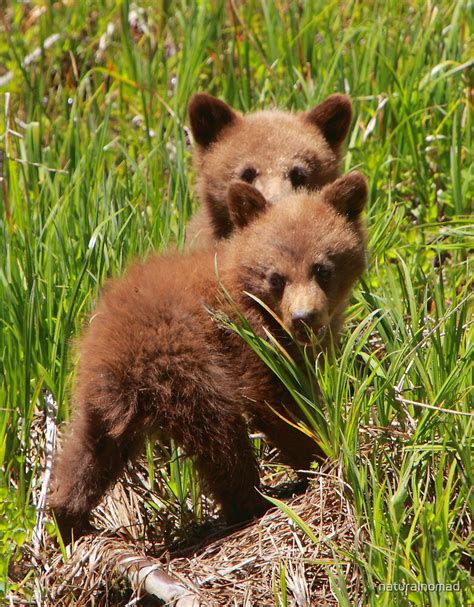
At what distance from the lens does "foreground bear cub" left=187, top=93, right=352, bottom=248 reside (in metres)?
6.14

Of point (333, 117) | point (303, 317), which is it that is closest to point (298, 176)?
point (333, 117)

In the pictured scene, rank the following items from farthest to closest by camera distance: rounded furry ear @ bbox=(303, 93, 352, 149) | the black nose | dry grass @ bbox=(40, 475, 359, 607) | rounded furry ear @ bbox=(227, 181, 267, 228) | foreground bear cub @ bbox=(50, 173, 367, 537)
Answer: rounded furry ear @ bbox=(303, 93, 352, 149), rounded furry ear @ bbox=(227, 181, 267, 228), the black nose, foreground bear cub @ bbox=(50, 173, 367, 537), dry grass @ bbox=(40, 475, 359, 607)

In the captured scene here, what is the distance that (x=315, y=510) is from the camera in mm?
4016

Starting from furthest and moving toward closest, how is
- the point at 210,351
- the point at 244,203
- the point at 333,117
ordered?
the point at 333,117 → the point at 244,203 → the point at 210,351

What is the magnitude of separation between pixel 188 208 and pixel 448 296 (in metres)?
1.66

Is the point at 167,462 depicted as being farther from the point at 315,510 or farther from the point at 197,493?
the point at 315,510

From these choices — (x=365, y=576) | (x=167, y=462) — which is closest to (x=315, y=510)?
(x=365, y=576)

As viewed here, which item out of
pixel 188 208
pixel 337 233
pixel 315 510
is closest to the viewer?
pixel 315 510

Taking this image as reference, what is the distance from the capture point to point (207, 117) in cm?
636

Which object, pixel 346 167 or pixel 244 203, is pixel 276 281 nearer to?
pixel 244 203

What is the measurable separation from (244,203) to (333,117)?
180 centimetres

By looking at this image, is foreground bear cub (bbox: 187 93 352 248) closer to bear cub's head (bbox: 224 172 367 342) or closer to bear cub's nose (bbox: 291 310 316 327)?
bear cub's head (bbox: 224 172 367 342)

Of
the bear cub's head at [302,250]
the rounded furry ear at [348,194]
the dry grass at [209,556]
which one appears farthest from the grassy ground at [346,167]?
the rounded furry ear at [348,194]

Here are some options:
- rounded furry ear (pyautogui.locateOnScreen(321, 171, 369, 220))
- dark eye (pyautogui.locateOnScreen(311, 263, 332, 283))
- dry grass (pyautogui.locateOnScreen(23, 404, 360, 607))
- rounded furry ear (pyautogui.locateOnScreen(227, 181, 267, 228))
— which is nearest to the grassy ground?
dry grass (pyautogui.locateOnScreen(23, 404, 360, 607))
